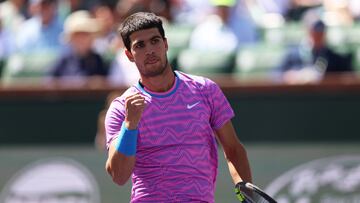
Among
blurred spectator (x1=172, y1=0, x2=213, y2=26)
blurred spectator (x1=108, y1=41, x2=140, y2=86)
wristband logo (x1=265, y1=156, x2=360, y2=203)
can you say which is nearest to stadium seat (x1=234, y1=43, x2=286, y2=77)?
blurred spectator (x1=108, y1=41, x2=140, y2=86)

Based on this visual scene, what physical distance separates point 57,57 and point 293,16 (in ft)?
8.50

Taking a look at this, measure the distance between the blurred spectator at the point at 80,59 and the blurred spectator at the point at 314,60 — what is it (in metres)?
1.84

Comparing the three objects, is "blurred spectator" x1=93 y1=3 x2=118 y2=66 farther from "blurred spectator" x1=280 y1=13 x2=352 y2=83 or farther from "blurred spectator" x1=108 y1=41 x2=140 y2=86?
"blurred spectator" x1=280 y1=13 x2=352 y2=83

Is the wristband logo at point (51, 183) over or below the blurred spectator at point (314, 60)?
below

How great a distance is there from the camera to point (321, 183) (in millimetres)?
8422

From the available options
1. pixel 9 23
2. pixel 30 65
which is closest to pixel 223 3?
pixel 30 65

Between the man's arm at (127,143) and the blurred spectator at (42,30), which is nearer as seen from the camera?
the man's arm at (127,143)

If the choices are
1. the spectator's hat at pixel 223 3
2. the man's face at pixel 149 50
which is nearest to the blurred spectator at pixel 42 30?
the spectator's hat at pixel 223 3

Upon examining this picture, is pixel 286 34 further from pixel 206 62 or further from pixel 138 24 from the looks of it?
pixel 138 24

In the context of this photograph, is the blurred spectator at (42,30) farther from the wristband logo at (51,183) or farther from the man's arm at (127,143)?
the man's arm at (127,143)

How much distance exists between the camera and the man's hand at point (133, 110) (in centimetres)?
452

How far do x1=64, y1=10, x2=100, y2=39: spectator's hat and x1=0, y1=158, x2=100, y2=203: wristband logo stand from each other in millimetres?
→ 1552

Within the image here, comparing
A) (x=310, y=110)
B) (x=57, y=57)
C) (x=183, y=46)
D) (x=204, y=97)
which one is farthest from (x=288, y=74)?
(x=204, y=97)

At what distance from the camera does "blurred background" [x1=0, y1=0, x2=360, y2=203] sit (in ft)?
27.9
